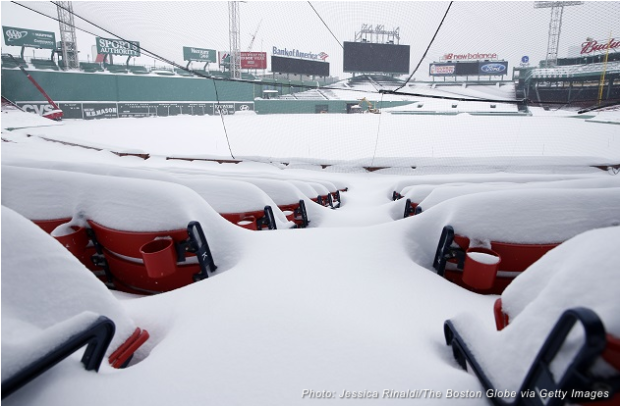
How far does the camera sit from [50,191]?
66.2 inches

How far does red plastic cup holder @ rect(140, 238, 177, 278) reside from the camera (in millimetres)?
1384

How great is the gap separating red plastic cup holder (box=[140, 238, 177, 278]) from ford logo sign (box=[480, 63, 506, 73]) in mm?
40237

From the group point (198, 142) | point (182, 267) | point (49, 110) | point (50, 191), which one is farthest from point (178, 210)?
point (49, 110)

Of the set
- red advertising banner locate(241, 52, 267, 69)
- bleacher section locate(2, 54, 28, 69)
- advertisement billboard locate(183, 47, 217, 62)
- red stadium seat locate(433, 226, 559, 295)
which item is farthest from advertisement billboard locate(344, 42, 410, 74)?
red stadium seat locate(433, 226, 559, 295)

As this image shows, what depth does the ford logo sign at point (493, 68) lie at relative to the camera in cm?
3353

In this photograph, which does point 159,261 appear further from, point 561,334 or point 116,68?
point 116,68

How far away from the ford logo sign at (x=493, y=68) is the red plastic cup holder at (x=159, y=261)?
40237 mm

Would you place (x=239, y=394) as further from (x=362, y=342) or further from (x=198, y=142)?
(x=198, y=142)

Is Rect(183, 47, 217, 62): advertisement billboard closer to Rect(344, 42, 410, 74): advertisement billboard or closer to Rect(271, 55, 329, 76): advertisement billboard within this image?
Rect(271, 55, 329, 76): advertisement billboard

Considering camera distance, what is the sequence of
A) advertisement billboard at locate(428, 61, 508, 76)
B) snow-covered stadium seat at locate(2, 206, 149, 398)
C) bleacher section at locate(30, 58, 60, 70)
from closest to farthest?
snow-covered stadium seat at locate(2, 206, 149, 398)
bleacher section at locate(30, 58, 60, 70)
advertisement billboard at locate(428, 61, 508, 76)

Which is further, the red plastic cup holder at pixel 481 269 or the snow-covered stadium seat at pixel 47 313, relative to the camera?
the red plastic cup holder at pixel 481 269

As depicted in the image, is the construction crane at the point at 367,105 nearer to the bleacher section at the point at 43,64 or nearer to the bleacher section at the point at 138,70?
the bleacher section at the point at 138,70

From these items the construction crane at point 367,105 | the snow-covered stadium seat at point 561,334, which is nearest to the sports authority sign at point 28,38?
the construction crane at point 367,105

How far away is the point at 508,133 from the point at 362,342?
17.4 metres
